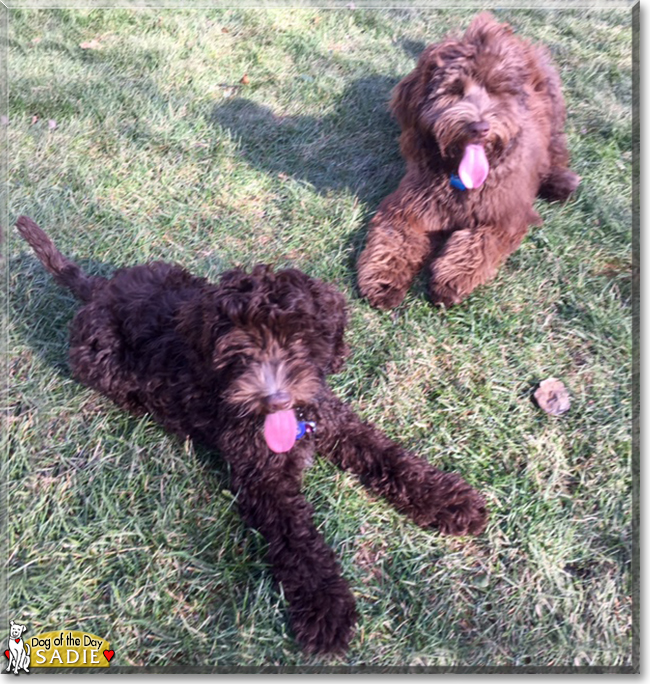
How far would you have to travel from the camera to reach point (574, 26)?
5801mm

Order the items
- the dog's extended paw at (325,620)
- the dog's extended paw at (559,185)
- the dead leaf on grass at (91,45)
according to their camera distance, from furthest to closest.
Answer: the dead leaf on grass at (91,45) → the dog's extended paw at (559,185) → the dog's extended paw at (325,620)

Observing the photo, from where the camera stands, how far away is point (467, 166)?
3.38 metres

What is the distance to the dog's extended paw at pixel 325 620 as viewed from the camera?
2438mm

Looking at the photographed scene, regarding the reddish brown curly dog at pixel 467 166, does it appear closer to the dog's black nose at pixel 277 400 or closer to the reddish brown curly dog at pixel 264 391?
→ the reddish brown curly dog at pixel 264 391

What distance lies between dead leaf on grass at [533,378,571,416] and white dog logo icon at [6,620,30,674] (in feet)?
10.0

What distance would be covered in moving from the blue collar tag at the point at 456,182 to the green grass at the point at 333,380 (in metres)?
0.73

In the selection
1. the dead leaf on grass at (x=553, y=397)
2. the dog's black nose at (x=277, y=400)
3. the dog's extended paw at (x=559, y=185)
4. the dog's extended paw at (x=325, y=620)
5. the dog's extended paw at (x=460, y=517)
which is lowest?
the dog's extended paw at (x=325, y=620)

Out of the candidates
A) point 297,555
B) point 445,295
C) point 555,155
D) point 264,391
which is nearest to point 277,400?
point 264,391

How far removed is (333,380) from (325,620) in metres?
1.40

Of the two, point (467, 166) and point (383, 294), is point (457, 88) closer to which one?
point (467, 166)

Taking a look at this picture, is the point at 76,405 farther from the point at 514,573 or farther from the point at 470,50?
the point at 470,50

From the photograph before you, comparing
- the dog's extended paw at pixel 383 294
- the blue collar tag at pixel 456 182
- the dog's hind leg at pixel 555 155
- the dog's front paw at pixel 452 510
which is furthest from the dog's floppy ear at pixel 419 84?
the dog's front paw at pixel 452 510

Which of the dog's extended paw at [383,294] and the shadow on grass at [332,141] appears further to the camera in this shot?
the shadow on grass at [332,141]

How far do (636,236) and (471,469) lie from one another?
231 cm
